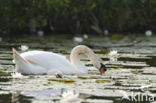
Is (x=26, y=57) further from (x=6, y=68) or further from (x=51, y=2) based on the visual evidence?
(x=51, y=2)

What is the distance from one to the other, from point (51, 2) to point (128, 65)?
8916 mm

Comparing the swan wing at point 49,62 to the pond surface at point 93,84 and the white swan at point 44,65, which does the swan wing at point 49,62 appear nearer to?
the white swan at point 44,65

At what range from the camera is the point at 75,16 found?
1831cm

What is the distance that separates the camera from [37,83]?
21.6ft

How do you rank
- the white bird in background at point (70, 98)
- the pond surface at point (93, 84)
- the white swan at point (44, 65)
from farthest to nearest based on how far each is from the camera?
1. the white swan at point (44, 65)
2. the pond surface at point (93, 84)
3. the white bird in background at point (70, 98)

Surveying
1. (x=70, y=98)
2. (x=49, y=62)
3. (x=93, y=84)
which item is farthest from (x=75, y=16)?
(x=70, y=98)

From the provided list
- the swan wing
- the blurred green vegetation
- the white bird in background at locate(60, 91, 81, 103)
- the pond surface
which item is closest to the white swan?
the swan wing

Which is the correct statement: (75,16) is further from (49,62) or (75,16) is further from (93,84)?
(93,84)

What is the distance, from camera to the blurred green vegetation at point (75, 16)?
17.2m

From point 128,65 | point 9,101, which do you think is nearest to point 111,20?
point 128,65

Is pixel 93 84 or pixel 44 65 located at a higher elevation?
pixel 44 65

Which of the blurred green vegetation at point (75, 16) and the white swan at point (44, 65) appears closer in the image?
the white swan at point (44, 65)

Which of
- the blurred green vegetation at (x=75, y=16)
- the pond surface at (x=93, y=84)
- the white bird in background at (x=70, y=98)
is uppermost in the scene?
the blurred green vegetation at (x=75, y=16)

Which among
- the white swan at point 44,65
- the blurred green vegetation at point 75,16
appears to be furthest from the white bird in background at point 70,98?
the blurred green vegetation at point 75,16
